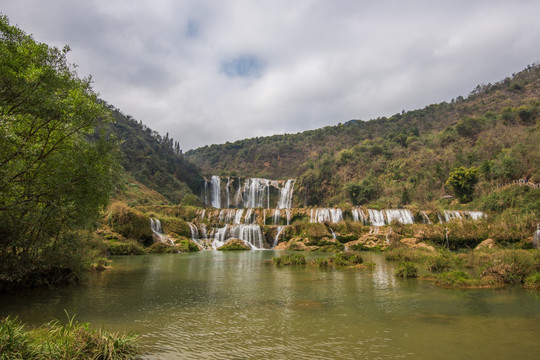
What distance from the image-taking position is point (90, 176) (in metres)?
10.8

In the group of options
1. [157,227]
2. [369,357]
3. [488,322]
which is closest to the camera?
[369,357]

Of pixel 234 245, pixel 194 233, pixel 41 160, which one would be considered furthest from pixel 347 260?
pixel 194 233

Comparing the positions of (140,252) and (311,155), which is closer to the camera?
(140,252)

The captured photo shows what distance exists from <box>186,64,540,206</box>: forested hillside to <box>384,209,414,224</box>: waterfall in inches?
627

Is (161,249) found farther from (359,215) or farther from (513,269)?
(513,269)

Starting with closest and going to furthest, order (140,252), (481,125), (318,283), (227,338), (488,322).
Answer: (227,338)
(488,322)
(318,283)
(140,252)
(481,125)

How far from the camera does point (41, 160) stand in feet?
32.3

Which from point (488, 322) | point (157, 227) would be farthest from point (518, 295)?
point (157, 227)

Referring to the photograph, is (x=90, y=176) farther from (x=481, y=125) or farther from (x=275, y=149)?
(x=275, y=149)

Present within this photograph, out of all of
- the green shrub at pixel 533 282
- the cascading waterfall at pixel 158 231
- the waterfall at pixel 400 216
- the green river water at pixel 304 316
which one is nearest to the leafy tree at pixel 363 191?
the waterfall at pixel 400 216

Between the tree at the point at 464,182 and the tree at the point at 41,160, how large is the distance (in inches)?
2103

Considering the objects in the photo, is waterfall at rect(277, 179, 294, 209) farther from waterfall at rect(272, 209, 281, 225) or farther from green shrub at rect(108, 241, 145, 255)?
green shrub at rect(108, 241, 145, 255)

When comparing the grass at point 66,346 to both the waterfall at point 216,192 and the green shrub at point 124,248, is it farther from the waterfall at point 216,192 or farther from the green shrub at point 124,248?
the waterfall at point 216,192

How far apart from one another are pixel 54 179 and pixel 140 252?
22.4m
